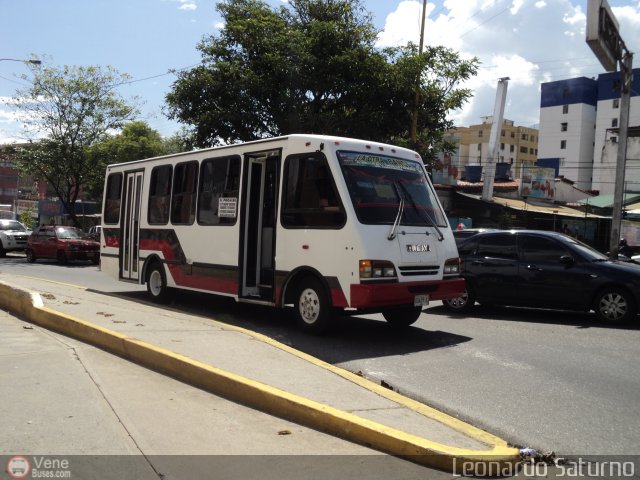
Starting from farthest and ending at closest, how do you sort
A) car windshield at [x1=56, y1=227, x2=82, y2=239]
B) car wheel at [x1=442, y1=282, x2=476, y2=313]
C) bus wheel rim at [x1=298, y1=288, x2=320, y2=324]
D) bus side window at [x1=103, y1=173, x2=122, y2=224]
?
car windshield at [x1=56, y1=227, x2=82, y2=239], bus side window at [x1=103, y1=173, x2=122, y2=224], car wheel at [x1=442, y1=282, x2=476, y2=313], bus wheel rim at [x1=298, y1=288, x2=320, y2=324]

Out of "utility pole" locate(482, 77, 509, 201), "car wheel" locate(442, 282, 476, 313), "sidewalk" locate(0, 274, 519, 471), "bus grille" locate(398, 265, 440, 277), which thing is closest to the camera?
"sidewalk" locate(0, 274, 519, 471)

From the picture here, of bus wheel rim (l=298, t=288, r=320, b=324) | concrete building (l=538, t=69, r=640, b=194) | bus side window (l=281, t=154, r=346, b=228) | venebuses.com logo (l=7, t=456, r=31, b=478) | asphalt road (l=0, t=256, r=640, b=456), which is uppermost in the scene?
concrete building (l=538, t=69, r=640, b=194)

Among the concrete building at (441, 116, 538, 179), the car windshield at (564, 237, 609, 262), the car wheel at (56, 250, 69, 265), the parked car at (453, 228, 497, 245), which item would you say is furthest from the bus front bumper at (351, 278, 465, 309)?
the concrete building at (441, 116, 538, 179)

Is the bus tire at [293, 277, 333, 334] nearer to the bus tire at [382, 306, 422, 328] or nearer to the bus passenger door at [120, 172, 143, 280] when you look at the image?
the bus tire at [382, 306, 422, 328]

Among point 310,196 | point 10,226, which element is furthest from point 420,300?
point 10,226

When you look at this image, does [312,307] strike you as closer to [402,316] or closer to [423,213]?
[402,316]

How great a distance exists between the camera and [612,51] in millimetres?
15383

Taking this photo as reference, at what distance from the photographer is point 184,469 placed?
3.64 m

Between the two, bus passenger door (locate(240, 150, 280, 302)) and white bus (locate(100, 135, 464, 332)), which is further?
bus passenger door (locate(240, 150, 280, 302))

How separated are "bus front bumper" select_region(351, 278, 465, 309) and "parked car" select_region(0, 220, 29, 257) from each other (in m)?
25.1

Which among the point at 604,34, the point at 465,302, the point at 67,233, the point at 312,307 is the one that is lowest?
the point at 465,302

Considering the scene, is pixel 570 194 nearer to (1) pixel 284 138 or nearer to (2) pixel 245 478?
(1) pixel 284 138

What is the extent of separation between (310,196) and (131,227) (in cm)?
569

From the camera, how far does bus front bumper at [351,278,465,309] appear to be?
23.3 ft
